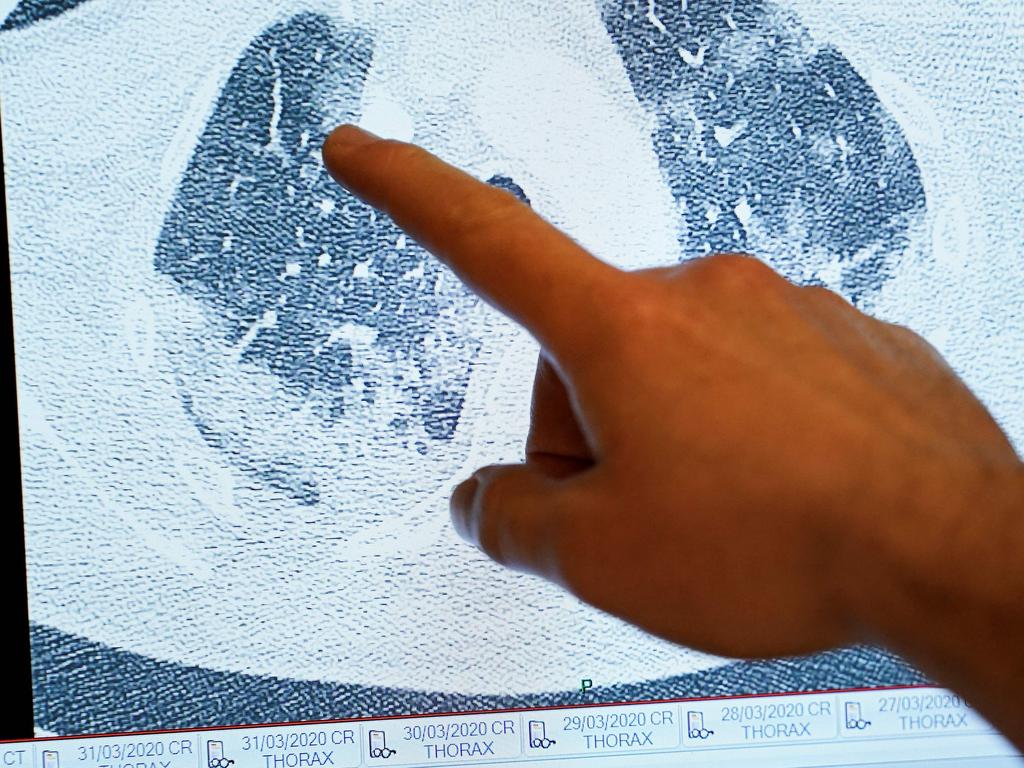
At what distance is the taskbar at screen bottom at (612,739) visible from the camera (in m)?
0.55

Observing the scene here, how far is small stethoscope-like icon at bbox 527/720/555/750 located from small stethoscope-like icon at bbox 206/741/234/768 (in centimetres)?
17

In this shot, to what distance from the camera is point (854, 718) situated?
594 mm

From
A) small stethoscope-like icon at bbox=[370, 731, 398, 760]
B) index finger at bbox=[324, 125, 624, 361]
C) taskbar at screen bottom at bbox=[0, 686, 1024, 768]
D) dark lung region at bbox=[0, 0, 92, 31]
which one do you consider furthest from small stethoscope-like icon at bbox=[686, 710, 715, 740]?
dark lung region at bbox=[0, 0, 92, 31]

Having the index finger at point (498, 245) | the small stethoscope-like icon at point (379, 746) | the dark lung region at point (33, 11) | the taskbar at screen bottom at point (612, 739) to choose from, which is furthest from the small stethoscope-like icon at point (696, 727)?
the dark lung region at point (33, 11)

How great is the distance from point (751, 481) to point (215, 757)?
0.35 meters

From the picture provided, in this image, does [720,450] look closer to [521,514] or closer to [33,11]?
[521,514]

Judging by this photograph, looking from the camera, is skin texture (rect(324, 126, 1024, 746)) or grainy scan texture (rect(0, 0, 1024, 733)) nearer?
skin texture (rect(324, 126, 1024, 746))

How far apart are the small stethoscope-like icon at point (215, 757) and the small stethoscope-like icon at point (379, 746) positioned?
0.08 metres

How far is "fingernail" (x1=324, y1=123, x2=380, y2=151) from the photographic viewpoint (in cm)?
45

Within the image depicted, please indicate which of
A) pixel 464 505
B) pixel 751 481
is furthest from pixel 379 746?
pixel 751 481

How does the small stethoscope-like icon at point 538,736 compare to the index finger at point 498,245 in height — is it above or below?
below

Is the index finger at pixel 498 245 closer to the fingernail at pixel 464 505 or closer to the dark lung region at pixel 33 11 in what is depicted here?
the fingernail at pixel 464 505

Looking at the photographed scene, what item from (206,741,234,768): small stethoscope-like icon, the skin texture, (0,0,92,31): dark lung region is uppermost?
(0,0,92,31): dark lung region

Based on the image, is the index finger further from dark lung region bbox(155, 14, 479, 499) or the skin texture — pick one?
dark lung region bbox(155, 14, 479, 499)
